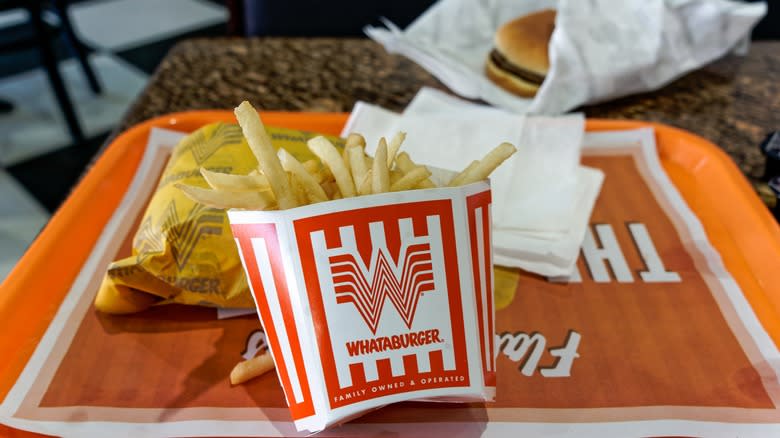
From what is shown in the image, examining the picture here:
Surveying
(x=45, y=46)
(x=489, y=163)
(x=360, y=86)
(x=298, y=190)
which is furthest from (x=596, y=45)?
(x=45, y=46)

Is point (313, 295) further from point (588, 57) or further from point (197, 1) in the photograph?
point (197, 1)

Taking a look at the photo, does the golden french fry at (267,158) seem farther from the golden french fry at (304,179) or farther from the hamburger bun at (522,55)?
the hamburger bun at (522,55)

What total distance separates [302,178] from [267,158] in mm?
43

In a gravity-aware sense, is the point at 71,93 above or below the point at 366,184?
below

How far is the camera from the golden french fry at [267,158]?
2.08 feet

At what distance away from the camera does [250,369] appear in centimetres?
77

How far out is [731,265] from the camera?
37.5 inches

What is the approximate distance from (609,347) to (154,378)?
578 mm

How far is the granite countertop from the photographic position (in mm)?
1304

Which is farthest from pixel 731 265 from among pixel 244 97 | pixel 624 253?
pixel 244 97

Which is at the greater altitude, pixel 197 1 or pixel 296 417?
pixel 296 417

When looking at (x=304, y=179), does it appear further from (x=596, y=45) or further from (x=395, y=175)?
(x=596, y=45)

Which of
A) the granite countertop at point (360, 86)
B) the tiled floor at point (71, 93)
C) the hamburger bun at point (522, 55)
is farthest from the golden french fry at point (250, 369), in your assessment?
the tiled floor at point (71, 93)

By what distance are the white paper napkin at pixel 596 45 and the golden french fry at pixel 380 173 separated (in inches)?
27.5
